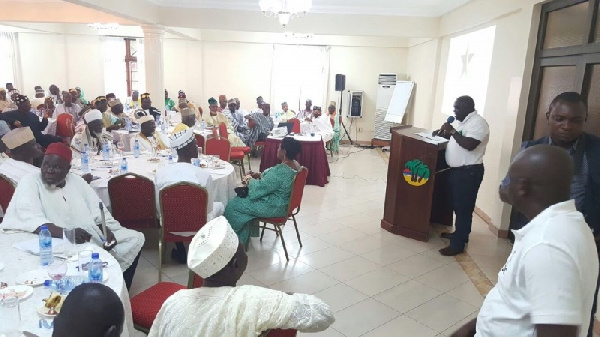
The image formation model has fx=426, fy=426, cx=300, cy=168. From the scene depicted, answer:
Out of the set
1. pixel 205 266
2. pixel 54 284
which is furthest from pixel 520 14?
pixel 54 284

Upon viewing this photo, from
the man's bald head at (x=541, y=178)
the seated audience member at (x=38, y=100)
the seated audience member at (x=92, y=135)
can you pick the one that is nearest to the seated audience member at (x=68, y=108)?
the seated audience member at (x=38, y=100)

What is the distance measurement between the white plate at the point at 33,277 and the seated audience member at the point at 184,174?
1.58 metres

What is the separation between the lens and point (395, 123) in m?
11.2

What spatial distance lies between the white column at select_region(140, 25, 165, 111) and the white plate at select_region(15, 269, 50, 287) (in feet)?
22.3

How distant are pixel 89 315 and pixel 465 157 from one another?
383cm

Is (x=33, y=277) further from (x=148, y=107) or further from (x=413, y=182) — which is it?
(x=148, y=107)

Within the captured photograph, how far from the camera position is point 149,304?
235cm

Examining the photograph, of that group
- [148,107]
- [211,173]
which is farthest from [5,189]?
[148,107]

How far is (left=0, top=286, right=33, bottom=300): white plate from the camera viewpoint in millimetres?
1800

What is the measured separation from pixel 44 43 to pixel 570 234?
14.0m

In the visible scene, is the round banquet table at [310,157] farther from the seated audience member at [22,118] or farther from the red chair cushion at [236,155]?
the seated audience member at [22,118]

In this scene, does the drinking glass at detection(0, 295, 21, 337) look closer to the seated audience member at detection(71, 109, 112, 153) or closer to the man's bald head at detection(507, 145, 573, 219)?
the man's bald head at detection(507, 145, 573, 219)

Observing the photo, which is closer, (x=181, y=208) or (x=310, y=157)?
(x=181, y=208)

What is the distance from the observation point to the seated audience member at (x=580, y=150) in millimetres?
2531
